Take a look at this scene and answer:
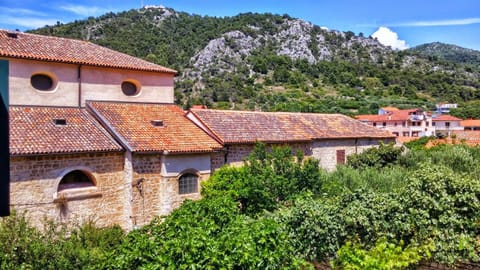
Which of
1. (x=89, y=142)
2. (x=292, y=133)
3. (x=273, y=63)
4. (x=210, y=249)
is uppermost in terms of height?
(x=273, y=63)

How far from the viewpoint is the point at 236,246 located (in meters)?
6.70

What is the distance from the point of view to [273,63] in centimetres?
10125

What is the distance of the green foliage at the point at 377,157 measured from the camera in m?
23.7

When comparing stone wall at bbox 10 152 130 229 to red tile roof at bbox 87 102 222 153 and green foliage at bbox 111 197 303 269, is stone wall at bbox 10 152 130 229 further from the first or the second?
green foliage at bbox 111 197 303 269

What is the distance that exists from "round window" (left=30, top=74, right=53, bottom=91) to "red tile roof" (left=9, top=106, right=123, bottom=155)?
3.46 feet

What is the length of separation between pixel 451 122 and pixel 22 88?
7504cm

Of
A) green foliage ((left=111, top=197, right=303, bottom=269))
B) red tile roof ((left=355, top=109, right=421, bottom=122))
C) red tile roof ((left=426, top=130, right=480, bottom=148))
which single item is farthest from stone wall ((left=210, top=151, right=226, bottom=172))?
red tile roof ((left=355, top=109, right=421, bottom=122))

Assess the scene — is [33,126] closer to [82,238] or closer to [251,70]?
[82,238]

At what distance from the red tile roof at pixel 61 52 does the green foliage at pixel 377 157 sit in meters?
13.2

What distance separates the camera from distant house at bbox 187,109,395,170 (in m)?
19.6

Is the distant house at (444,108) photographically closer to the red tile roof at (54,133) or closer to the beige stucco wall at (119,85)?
the beige stucco wall at (119,85)

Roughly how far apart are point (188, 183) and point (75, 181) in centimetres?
483

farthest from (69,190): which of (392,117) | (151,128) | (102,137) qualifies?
(392,117)

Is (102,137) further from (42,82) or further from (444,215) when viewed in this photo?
(444,215)
